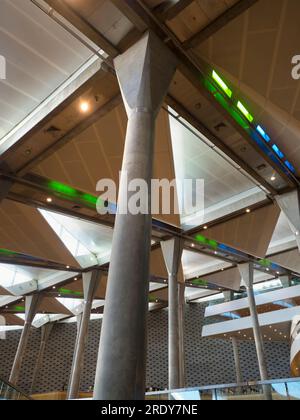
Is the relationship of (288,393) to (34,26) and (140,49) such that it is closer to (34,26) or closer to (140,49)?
(140,49)

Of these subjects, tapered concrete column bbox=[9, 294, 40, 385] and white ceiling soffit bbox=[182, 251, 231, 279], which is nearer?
white ceiling soffit bbox=[182, 251, 231, 279]

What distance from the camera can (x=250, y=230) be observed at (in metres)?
22.3

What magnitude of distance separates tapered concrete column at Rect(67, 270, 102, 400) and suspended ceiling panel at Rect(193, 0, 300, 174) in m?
20.4

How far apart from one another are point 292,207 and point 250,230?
5301 mm

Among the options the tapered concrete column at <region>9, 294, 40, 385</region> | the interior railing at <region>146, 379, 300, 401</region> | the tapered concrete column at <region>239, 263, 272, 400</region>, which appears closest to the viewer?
the interior railing at <region>146, 379, 300, 401</region>

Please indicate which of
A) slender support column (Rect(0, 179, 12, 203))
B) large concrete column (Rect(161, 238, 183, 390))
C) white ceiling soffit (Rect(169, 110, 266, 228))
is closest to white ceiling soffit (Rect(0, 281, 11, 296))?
large concrete column (Rect(161, 238, 183, 390))

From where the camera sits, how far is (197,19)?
8859mm

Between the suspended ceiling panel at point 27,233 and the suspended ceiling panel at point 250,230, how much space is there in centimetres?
1067

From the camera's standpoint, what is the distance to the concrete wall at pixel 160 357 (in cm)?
3859

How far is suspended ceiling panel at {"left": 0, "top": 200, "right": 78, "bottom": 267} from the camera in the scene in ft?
61.6

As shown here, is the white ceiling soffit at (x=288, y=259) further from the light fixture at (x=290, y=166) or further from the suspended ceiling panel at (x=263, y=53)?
the suspended ceiling panel at (x=263, y=53)

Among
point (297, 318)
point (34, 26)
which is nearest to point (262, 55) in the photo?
point (34, 26)

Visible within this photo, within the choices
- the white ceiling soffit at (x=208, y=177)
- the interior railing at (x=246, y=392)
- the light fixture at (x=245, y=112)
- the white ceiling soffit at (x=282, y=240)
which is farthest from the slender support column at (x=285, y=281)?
the interior railing at (x=246, y=392)

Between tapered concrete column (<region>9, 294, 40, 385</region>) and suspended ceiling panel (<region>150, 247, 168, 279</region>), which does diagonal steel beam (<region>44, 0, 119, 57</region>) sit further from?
tapered concrete column (<region>9, 294, 40, 385</region>)
